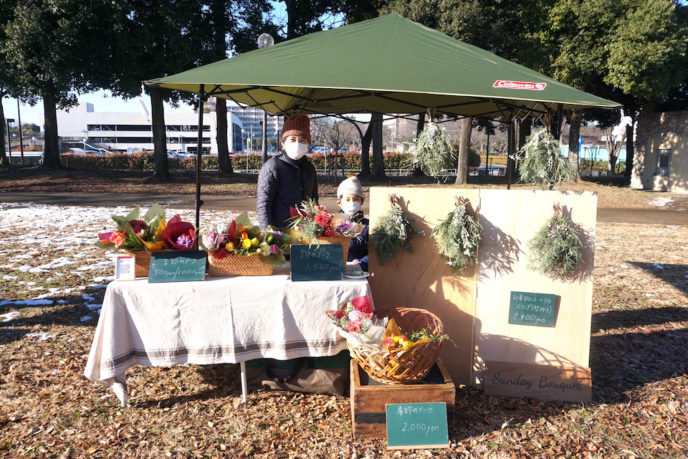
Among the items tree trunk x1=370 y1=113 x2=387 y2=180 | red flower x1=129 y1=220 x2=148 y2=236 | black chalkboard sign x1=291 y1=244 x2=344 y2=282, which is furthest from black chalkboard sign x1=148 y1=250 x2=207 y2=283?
tree trunk x1=370 y1=113 x2=387 y2=180

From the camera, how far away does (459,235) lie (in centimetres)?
306

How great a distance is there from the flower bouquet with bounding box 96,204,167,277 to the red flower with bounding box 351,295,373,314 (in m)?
1.23

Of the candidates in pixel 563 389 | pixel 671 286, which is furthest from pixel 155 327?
pixel 671 286

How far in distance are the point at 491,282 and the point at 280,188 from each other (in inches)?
66.7

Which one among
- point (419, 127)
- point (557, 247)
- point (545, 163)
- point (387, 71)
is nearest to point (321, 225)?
point (387, 71)

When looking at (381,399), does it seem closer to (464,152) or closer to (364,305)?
(364,305)

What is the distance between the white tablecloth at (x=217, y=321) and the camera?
9.11 feet

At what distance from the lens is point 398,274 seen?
3307 mm

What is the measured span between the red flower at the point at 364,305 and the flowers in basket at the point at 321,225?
16.8 inches

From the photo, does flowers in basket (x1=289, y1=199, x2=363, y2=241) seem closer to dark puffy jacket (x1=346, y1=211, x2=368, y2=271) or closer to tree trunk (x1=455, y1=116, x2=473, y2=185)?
dark puffy jacket (x1=346, y1=211, x2=368, y2=271)

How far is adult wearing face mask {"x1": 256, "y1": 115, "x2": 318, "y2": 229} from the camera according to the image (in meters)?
3.52

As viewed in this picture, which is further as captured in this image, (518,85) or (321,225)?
(518,85)

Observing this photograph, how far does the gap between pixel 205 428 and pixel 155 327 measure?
668 millimetres

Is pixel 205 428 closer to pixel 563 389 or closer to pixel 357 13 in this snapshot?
pixel 563 389
